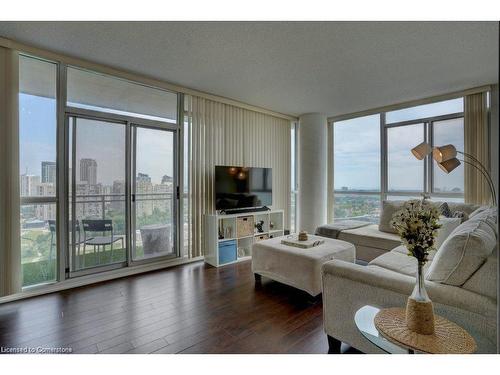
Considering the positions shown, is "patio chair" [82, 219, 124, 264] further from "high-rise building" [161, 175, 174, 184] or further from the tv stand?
the tv stand

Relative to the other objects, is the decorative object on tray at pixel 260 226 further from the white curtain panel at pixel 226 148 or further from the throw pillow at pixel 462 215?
the throw pillow at pixel 462 215

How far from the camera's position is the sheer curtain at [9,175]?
2.42 meters

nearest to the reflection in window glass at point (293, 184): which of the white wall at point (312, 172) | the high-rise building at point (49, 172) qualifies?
the white wall at point (312, 172)

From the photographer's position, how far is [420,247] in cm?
116

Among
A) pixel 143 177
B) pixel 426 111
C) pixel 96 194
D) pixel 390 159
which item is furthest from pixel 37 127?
pixel 426 111

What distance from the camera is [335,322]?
5.51ft

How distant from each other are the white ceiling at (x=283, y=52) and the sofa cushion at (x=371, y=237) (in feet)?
6.27

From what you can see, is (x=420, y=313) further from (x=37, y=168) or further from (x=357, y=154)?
(x=357, y=154)

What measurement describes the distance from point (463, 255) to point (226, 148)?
11.0 feet

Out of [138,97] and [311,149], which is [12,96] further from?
[311,149]
